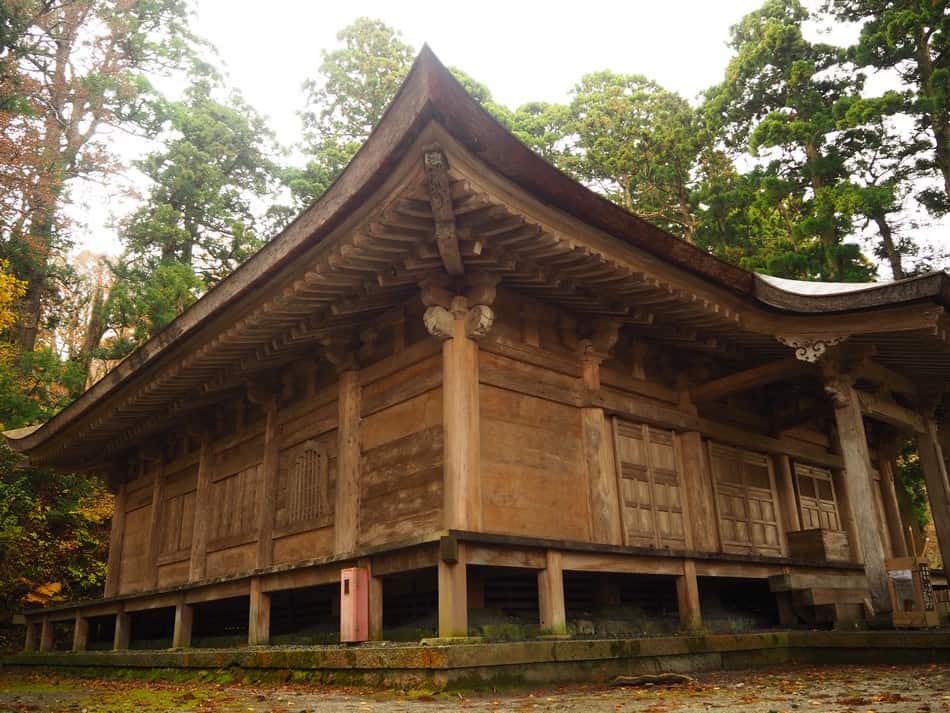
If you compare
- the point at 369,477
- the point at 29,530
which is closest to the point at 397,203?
the point at 369,477

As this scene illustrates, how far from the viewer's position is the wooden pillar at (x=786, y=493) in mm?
12852

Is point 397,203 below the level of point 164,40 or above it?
below

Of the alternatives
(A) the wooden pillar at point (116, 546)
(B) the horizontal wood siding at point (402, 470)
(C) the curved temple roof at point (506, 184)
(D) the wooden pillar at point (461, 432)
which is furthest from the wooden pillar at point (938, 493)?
(A) the wooden pillar at point (116, 546)

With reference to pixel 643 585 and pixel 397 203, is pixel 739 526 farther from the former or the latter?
pixel 397 203

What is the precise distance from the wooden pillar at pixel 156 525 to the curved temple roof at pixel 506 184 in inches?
122

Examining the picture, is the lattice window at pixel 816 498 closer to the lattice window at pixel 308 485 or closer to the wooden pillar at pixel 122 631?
the lattice window at pixel 308 485

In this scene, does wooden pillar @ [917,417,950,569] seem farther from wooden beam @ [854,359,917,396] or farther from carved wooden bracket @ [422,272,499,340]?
carved wooden bracket @ [422,272,499,340]

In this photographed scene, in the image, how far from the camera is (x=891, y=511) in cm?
1576

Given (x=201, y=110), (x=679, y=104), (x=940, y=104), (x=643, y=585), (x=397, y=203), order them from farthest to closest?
(x=201, y=110)
(x=679, y=104)
(x=940, y=104)
(x=643, y=585)
(x=397, y=203)

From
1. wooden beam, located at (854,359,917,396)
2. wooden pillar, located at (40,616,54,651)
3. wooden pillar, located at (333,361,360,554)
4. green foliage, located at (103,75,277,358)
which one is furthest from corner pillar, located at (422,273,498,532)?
green foliage, located at (103,75,277,358)

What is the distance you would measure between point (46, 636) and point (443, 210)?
41.7 ft

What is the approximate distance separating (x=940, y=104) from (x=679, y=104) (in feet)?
35.7

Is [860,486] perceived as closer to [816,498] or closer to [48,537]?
[816,498]

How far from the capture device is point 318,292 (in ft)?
28.2
